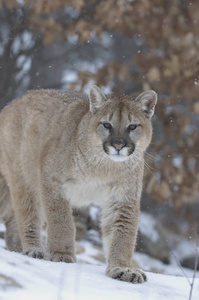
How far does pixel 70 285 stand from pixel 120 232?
1.57m

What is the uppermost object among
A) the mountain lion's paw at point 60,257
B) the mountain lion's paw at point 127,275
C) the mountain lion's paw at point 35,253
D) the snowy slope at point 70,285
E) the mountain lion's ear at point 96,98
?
the mountain lion's ear at point 96,98

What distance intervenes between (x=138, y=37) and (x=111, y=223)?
4.99m

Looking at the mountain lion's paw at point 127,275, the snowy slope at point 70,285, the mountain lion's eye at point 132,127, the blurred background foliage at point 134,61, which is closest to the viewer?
the snowy slope at point 70,285

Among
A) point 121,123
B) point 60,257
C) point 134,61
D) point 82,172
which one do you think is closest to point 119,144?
point 121,123

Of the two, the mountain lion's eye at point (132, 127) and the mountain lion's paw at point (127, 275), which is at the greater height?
the mountain lion's eye at point (132, 127)

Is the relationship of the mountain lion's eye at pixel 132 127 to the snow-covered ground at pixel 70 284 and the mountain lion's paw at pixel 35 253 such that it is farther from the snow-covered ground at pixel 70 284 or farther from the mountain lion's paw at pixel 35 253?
the mountain lion's paw at pixel 35 253

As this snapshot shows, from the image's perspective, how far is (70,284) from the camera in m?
3.86

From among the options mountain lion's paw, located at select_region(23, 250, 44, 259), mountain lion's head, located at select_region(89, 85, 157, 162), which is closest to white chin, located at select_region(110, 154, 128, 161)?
mountain lion's head, located at select_region(89, 85, 157, 162)

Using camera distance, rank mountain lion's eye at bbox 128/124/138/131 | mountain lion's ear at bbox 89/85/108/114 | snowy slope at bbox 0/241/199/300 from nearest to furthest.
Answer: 1. snowy slope at bbox 0/241/199/300
2. mountain lion's eye at bbox 128/124/138/131
3. mountain lion's ear at bbox 89/85/108/114

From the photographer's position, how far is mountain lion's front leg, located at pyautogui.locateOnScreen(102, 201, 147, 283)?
5156 mm

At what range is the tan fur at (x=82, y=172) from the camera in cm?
538

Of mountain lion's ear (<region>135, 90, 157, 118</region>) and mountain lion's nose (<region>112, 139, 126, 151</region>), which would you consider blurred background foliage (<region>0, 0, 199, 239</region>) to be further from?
mountain lion's nose (<region>112, 139, 126, 151</region>)

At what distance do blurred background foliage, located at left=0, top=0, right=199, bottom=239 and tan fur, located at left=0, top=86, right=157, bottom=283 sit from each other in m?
3.35

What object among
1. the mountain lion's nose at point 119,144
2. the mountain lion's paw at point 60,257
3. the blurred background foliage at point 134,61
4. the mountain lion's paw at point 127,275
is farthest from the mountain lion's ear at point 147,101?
the blurred background foliage at point 134,61
